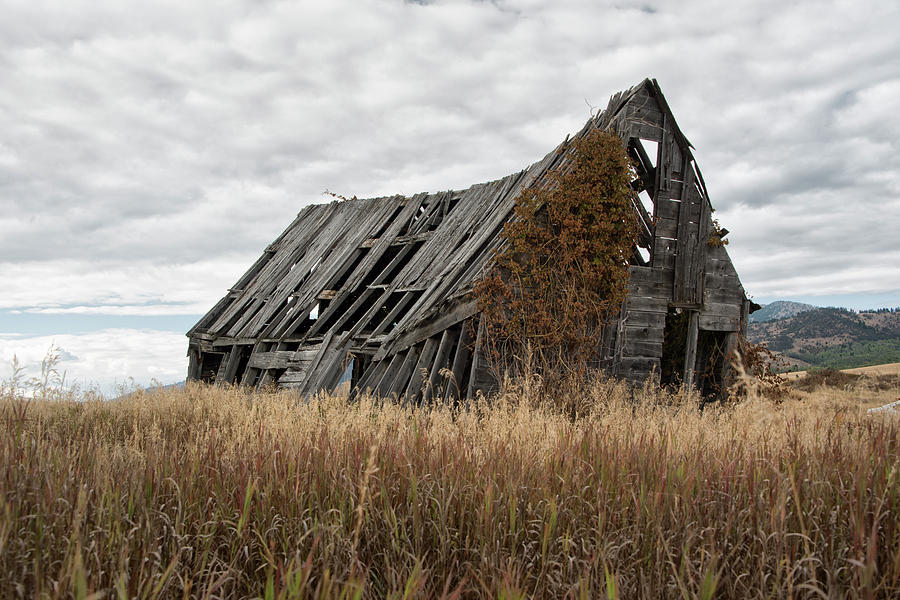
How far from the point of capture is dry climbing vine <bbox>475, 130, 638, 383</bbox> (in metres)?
9.98

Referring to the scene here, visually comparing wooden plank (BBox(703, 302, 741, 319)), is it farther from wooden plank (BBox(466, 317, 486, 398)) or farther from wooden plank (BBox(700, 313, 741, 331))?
wooden plank (BBox(466, 317, 486, 398))

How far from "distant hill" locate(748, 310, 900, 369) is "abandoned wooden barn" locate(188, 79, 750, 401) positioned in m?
127

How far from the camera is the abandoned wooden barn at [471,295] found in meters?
10.6

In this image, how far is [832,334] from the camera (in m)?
154

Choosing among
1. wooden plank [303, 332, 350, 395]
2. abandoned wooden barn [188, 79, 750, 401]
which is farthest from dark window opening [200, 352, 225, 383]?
wooden plank [303, 332, 350, 395]

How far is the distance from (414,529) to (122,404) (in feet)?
27.1

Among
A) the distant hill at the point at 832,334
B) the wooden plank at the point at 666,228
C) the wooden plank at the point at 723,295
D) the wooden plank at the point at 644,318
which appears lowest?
the wooden plank at the point at 644,318

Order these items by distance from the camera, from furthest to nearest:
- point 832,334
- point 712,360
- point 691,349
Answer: point 832,334 → point 712,360 → point 691,349

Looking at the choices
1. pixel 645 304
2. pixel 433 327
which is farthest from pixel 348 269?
pixel 645 304

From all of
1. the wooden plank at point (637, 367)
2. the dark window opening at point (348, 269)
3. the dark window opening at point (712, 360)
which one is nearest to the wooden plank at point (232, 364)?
the dark window opening at point (348, 269)

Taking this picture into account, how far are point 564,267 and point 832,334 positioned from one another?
17052cm

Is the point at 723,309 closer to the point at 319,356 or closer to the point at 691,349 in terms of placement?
the point at 691,349

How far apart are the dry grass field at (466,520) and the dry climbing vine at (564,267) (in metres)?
5.69

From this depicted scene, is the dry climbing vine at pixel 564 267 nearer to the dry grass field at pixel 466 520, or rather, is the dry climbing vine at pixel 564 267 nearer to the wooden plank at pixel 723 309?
the wooden plank at pixel 723 309
